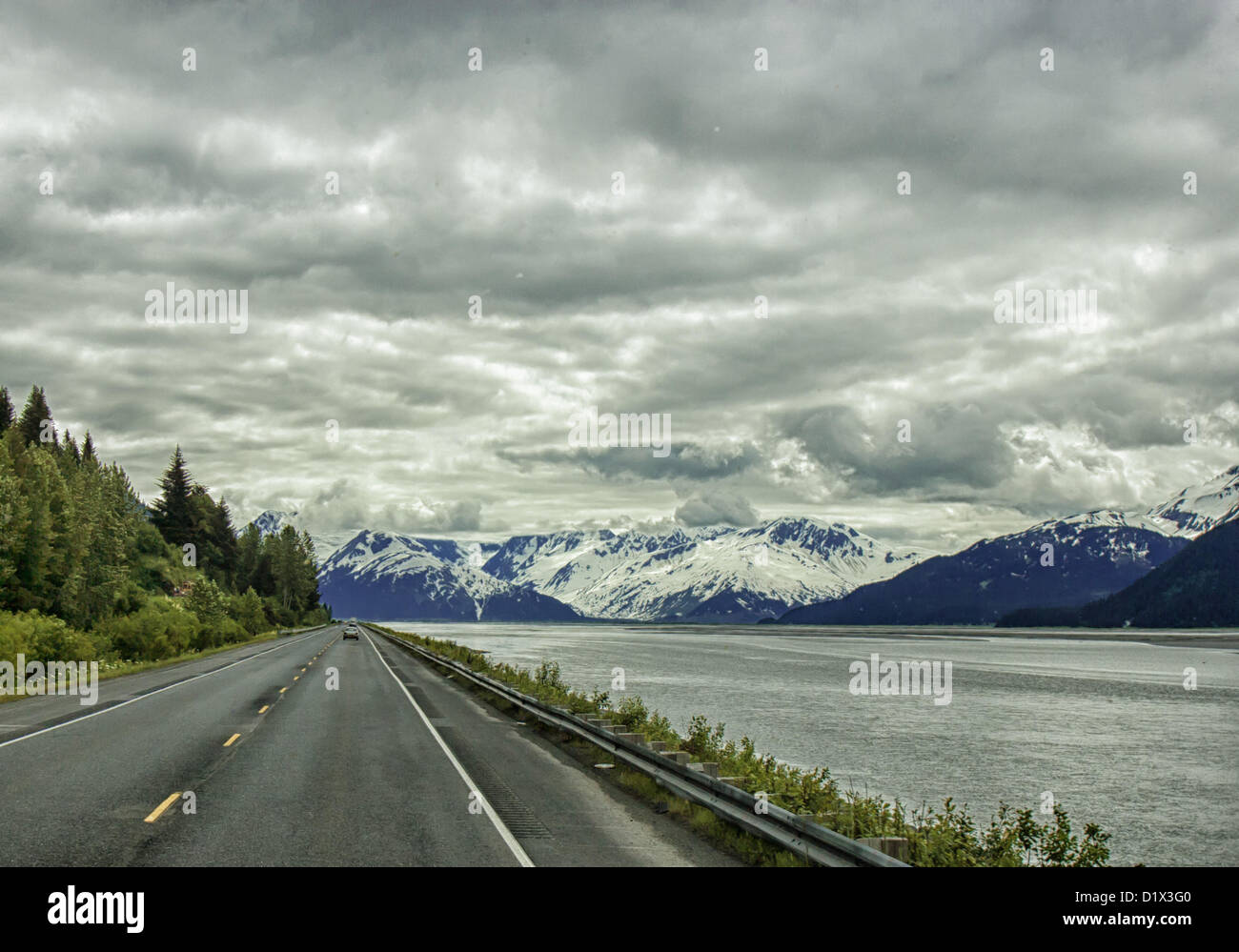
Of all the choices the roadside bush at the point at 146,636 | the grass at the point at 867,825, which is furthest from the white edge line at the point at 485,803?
the roadside bush at the point at 146,636

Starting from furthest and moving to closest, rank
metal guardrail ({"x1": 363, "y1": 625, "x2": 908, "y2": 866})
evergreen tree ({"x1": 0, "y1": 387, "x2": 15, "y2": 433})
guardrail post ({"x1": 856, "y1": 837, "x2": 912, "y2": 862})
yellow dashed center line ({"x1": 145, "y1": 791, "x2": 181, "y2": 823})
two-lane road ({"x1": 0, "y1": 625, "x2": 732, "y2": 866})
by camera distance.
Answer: evergreen tree ({"x1": 0, "y1": 387, "x2": 15, "y2": 433}) < yellow dashed center line ({"x1": 145, "y1": 791, "x2": 181, "y2": 823}) < two-lane road ({"x1": 0, "y1": 625, "x2": 732, "y2": 866}) < metal guardrail ({"x1": 363, "y1": 625, "x2": 908, "y2": 866}) < guardrail post ({"x1": 856, "y1": 837, "x2": 912, "y2": 862})

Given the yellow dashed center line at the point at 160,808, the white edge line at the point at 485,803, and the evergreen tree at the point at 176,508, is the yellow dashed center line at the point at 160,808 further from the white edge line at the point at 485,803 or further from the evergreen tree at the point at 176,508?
the evergreen tree at the point at 176,508

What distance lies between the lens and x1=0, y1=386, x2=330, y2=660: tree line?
5788 centimetres

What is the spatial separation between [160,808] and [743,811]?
7.54m

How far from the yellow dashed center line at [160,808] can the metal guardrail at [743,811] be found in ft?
22.2

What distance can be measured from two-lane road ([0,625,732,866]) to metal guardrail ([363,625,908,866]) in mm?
574

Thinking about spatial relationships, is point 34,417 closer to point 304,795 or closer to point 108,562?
point 108,562

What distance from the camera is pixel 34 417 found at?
12281cm

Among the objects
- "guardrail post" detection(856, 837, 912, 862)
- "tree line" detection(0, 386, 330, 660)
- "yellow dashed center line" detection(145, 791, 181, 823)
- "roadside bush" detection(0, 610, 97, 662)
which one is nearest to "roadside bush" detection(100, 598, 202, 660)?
"tree line" detection(0, 386, 330, 660)

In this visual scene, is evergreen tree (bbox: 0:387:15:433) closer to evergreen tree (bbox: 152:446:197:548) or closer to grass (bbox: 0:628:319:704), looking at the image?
evergreen tree (bbox: 152:446:197:548)

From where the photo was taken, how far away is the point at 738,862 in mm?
10031

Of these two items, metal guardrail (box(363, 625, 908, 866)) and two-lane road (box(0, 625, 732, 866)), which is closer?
metal guardrail (box(363, 625, 908, 866))

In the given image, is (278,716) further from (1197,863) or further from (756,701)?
(756,701)
